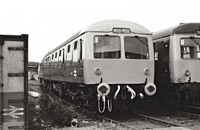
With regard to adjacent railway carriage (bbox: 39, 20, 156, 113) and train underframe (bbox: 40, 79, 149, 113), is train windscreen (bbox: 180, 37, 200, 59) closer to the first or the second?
adjacent railway carriage (bbox: 39, 20, 156, 113)

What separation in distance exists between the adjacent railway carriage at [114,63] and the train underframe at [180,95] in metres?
1.53

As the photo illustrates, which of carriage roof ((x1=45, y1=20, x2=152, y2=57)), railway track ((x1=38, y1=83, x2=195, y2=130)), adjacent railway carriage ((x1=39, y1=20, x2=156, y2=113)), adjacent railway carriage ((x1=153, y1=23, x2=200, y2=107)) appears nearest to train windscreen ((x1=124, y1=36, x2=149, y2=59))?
adjacent railway carriage ((x1=39, y1=20, x2=156, y2=113))

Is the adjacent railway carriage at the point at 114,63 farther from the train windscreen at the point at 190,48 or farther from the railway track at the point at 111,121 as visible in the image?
the train windscreen at the point at 190,48

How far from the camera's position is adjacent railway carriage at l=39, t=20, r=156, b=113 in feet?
33.6

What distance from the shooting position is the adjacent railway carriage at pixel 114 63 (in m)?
10.2

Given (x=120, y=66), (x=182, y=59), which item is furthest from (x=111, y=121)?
(x=182, y=59)

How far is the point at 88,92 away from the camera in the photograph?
1077 centimetres

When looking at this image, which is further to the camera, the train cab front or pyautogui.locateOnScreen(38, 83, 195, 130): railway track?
the train cab front

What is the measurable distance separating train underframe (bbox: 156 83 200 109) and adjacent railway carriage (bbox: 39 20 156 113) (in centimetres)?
153

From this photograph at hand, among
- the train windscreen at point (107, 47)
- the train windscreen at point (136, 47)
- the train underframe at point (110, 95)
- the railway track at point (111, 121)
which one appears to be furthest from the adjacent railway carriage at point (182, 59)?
the train windscreen at point (107, 47)

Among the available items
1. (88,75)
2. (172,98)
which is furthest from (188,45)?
(88,75)

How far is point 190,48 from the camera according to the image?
37.6ft

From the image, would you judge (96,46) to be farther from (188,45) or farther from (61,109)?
(188,45)

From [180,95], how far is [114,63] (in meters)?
3.55
